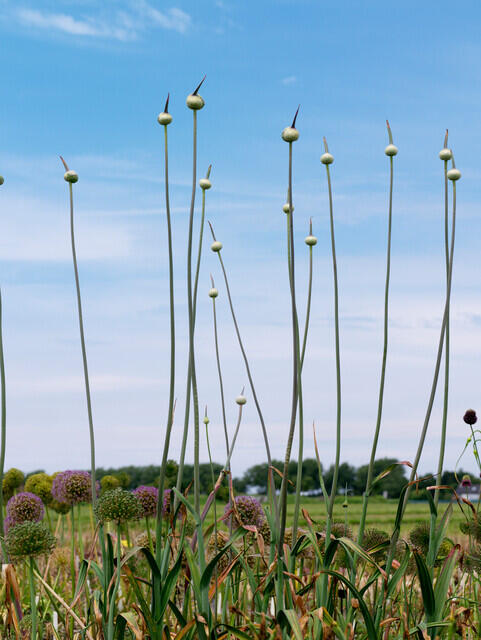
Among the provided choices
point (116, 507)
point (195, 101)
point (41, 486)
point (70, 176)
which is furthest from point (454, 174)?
point (41, 486)

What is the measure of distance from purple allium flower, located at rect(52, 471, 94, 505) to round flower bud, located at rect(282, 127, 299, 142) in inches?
94.8

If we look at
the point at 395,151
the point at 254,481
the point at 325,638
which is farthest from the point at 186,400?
the point at 254,481

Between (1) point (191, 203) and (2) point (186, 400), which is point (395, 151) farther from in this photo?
(2) point (186, 400)

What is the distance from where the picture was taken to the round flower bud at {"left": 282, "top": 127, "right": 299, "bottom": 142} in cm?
229

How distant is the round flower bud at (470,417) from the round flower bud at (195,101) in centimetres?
254

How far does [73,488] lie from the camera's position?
A: 3842mm

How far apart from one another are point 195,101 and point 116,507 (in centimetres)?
160

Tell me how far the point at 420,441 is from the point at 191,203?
1.33 metres

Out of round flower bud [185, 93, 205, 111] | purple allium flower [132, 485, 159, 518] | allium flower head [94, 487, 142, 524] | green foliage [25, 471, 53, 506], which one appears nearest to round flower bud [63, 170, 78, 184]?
round flower bud [185, 93, 205, 111]

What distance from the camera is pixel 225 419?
328 centimetres

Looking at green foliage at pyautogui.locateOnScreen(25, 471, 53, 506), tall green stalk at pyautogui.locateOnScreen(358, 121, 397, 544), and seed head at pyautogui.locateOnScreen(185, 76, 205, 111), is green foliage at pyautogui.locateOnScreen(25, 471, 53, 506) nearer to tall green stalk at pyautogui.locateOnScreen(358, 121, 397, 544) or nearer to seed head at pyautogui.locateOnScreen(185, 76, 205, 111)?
tall green stalk at pyautogui.locateOnScreen(358, 121, 397, 544)

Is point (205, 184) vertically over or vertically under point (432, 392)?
over

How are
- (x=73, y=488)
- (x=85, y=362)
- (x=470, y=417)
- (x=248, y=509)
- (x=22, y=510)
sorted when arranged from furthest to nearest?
(x=470, y=417) < (x=73, y=488) < (x=22, y=510) < (x=248, y=509) < (x=85, y=362)

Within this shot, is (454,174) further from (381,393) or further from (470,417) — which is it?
(470,417)
